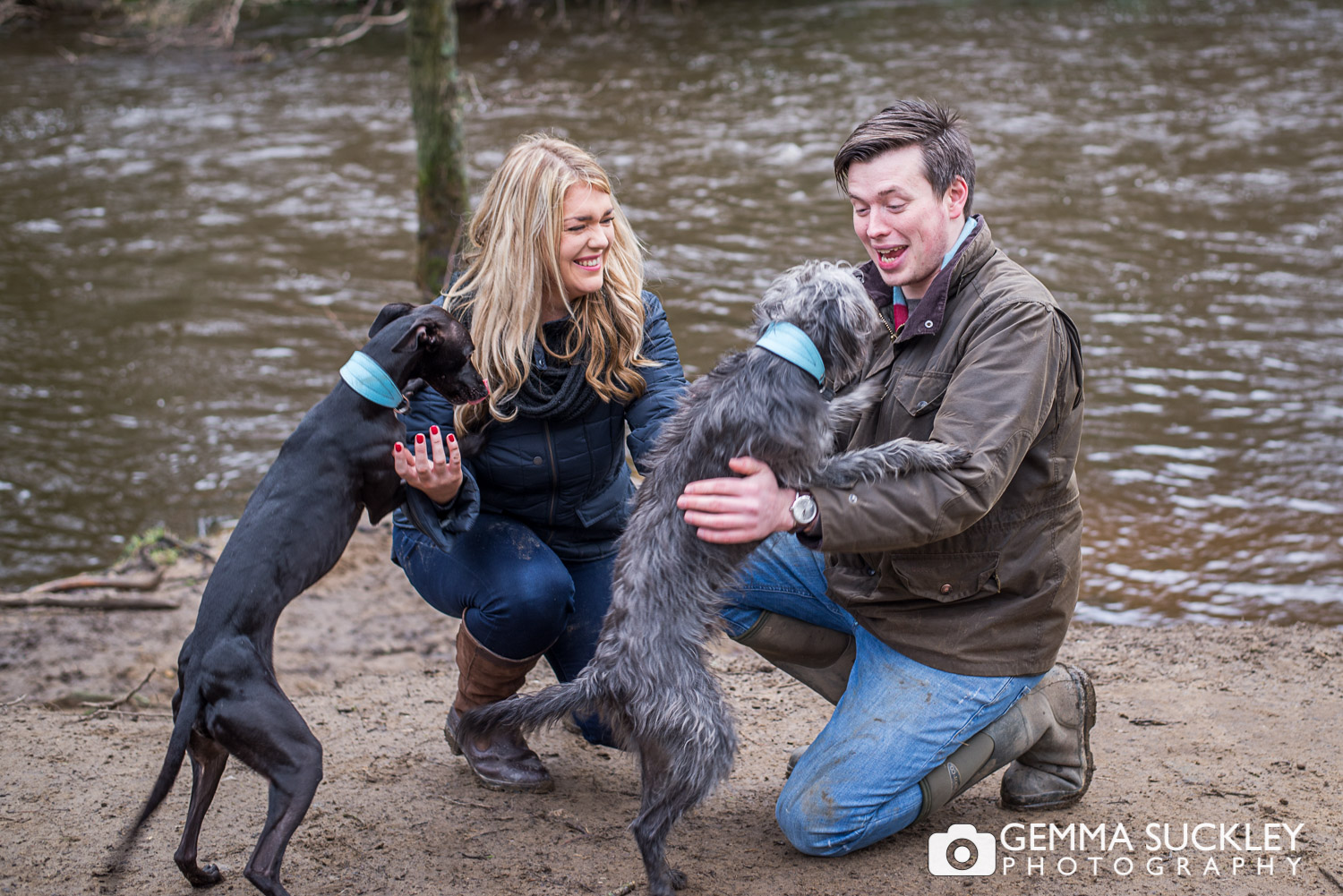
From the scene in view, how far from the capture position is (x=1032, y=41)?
15.4m

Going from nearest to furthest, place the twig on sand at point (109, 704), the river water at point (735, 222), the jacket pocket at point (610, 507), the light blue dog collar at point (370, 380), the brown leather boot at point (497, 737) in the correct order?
the light blue dog collar at point (370, 380) < the brown leather boot at point (497, 737) < the jacket pocket at point (610, 507) < the twig on sand at point (109, 704) < the river water at point (735, 222)

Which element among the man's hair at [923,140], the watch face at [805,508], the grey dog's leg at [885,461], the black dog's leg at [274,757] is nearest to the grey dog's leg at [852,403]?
the grey dog's leg at [885,461]

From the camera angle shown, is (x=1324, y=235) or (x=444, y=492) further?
(x=1324, y=235)

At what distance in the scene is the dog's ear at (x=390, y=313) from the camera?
3557mm

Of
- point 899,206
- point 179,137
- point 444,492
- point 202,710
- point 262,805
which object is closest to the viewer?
point 202,710

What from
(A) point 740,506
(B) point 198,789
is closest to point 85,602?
(B) point 198,789

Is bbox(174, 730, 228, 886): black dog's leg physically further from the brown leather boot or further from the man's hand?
the man's hand

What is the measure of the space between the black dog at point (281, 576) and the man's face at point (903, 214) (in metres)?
1.29

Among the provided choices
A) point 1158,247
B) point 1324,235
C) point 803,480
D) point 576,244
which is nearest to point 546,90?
point 1158,247

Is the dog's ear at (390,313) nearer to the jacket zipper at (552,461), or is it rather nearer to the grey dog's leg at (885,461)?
the jacket zipper at (552,461)

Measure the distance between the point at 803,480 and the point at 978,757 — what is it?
103cm

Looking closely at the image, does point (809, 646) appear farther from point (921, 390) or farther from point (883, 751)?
point (921, 390)

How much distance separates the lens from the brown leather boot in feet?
12.0

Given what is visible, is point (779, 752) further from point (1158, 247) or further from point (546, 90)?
point (546, 90)
